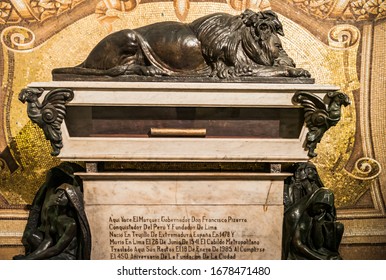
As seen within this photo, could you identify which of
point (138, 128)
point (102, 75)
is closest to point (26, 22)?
point (102, 75)

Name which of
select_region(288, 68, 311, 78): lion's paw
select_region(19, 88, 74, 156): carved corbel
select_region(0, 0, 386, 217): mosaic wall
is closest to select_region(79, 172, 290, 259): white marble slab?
select_region(19, 88, 74, 156): carved corbel

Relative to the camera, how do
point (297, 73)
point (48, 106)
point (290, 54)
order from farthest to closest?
point (290, 54)
point (297, 73)
point (48, 106)

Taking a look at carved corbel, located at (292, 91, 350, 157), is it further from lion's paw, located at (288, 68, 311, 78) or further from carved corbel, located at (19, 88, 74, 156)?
carved corbel, located at (19, 88, 74, 156)

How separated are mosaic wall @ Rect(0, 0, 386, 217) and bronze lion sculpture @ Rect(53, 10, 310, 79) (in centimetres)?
80

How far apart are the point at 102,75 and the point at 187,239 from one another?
1042 millimetres

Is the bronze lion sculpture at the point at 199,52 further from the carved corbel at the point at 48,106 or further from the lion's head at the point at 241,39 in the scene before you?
the carved corbel at the point at 48,106

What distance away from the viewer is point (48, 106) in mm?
3225

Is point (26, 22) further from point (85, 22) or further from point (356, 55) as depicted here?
point (356, 55)

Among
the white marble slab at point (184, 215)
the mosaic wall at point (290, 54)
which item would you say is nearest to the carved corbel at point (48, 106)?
the white marble slab at point (184, 215)

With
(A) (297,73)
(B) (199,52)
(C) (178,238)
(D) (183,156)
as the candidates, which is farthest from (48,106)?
(A) (297,73)

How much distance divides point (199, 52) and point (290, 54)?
1081 mm

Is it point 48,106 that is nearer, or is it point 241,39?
point 48,106

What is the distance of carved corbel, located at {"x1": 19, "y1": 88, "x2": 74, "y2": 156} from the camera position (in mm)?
3211

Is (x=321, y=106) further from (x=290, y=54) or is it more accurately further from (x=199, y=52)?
(x=290, y=54)
